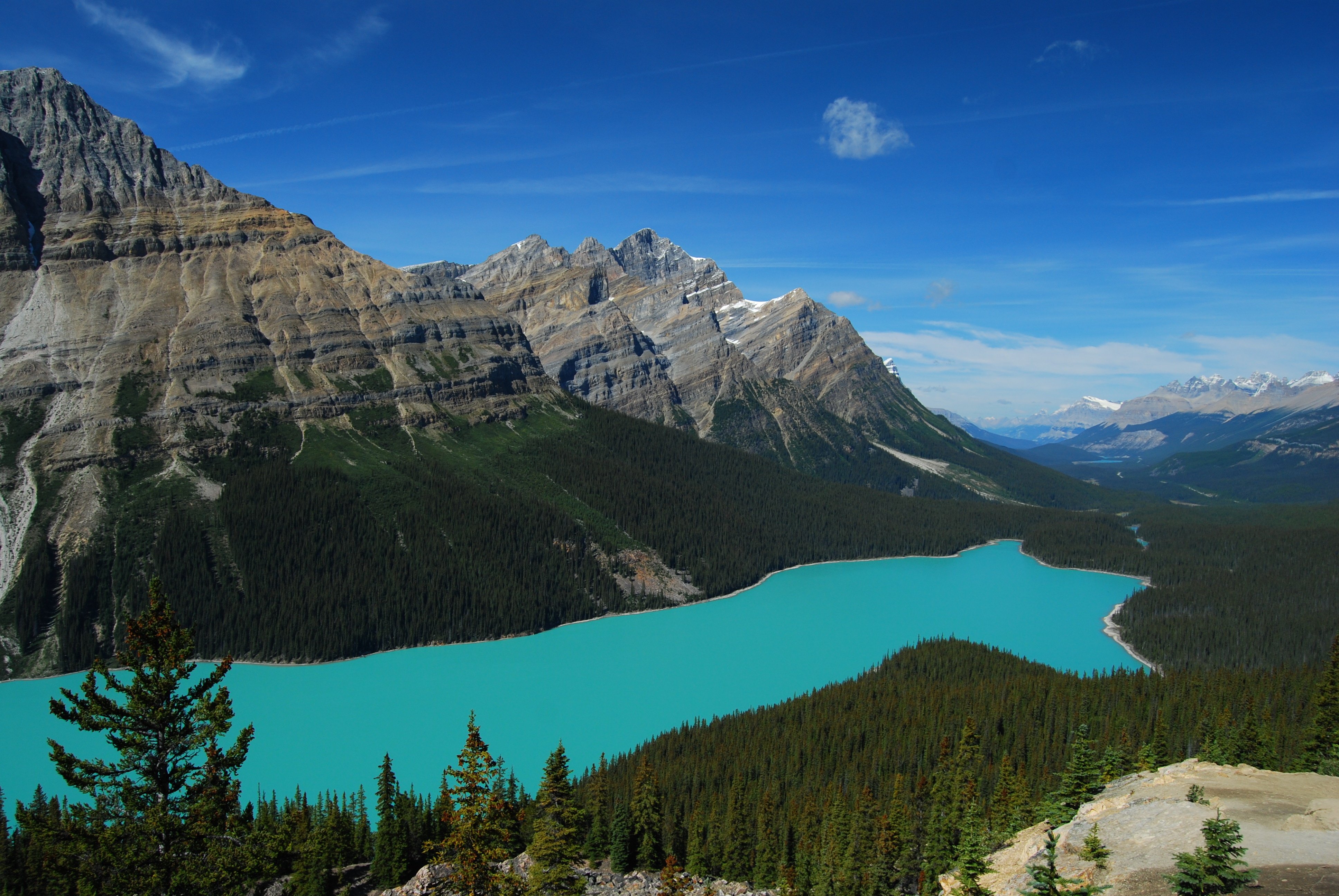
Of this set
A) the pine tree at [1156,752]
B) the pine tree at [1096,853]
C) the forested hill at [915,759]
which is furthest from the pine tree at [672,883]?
the pine tree at [1156,752]

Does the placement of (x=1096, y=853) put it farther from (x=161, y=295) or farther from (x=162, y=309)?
(x=161, y=295)

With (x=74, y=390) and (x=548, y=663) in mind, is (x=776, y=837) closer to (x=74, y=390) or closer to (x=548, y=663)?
(x=548, y=663)

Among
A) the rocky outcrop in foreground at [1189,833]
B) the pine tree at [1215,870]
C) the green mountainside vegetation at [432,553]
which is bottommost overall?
the rocky outcrop in foreground at [1189,833]

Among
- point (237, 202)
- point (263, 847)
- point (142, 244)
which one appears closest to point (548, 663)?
point (263, 847)

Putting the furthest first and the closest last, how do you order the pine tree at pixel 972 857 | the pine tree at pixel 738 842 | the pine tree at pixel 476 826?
the pine tree at pixel 738 842 < the pine tree at pixel 972 857 < the pine tree at pixel 476 826

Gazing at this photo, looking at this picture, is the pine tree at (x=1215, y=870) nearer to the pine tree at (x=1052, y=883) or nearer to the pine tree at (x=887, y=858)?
the pine tree at (x=1052, y=883)

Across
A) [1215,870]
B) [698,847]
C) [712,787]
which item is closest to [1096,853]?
[1215,870]

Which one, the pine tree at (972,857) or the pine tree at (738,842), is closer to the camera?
the pine tree at (972,857)
